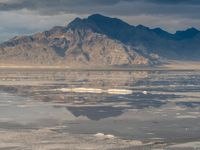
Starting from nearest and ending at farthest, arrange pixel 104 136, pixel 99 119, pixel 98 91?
pixel 104 136 → pixel 99 119 → pixel 98 91

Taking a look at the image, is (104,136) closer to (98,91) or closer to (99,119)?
(99,119)

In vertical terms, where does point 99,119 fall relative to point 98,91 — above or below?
below

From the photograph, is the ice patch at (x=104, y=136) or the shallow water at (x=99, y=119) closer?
the shallow water at (x=99, y=119)

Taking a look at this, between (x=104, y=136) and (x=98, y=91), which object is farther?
(x=98, y=91)

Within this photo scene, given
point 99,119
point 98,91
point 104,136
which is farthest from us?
point 98,91

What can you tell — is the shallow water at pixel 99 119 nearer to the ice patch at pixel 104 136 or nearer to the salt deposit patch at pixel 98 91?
the ice patch at pixel 104 136

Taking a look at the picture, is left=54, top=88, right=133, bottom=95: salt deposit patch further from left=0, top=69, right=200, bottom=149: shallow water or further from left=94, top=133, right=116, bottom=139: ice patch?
left=94, top=133, right=116, bottom=139: ice patch

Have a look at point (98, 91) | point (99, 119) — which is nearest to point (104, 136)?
point (99, 119)

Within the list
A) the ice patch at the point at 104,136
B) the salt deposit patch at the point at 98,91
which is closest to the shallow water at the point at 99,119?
the ice patch at the point at 104,136

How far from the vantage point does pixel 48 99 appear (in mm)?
71062

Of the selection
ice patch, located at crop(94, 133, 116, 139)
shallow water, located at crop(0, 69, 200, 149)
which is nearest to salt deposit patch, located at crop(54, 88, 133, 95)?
shallow water, located at crop(0, 69, 200, 149)

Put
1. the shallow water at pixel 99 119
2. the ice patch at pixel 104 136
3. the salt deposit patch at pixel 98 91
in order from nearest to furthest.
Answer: the shallow water at pixel 99 119
the ice patch at pixel 104 136
the salt deposit patch at pixel 98 91

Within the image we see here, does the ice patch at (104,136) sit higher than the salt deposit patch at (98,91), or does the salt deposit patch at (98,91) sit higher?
the salt deposit patch at (98,91)

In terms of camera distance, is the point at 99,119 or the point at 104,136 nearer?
the point at 104,136
